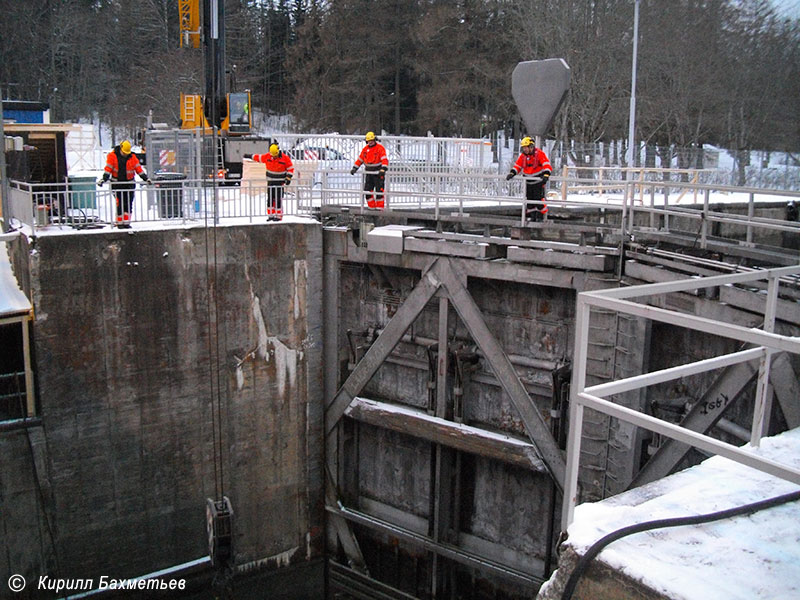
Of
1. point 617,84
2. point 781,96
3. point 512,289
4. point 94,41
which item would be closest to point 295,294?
point 512,289

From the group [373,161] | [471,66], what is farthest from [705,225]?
[471,66]

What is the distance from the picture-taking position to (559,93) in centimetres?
1129

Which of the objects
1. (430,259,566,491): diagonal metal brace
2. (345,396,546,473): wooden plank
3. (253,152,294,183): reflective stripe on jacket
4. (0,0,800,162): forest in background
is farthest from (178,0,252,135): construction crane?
(0,0,800,162): forest in background

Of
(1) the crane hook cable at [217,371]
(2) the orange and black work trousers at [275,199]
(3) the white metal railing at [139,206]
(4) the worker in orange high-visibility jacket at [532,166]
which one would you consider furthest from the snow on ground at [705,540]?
(2) the orange and black work trousers at [275,199]

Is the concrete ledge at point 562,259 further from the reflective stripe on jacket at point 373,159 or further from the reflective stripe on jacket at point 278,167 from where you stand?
the reflective stripe on jacket at point 278,167

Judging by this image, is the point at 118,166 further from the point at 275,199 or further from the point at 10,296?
the point at 10,296

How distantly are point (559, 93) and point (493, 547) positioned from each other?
22.2 feet

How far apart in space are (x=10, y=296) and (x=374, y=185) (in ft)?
21.7

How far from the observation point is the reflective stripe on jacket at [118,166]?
13.7 metres

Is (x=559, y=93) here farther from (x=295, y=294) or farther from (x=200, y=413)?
(x=200, y=413)

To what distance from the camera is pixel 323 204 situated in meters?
14.8

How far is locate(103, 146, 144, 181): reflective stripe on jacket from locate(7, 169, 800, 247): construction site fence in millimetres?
428

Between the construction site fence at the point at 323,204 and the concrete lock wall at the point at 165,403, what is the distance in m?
0.64

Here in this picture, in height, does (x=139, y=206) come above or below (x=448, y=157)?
below
